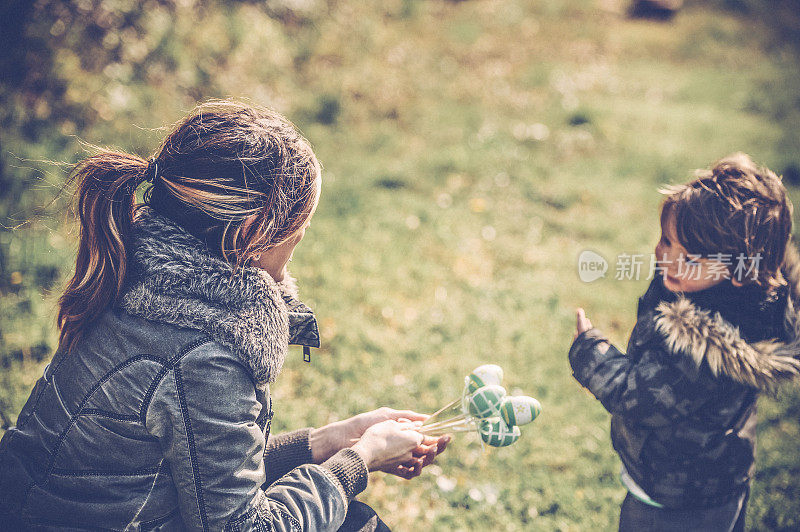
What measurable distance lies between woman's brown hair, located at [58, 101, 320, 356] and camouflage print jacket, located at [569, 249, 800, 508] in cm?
125

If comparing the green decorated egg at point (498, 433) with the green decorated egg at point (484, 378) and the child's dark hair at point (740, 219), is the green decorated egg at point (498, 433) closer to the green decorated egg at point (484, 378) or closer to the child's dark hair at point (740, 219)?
the green decorated egg at point (484, 378)

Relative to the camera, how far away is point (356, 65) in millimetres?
6781

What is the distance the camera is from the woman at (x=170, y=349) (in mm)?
1372

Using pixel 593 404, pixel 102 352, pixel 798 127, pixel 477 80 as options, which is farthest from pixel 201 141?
pixel 798 127

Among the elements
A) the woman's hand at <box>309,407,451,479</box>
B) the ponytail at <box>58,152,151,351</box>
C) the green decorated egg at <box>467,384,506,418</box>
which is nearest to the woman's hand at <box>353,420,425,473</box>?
the woman's hand at <box>309,407,451,479</box>

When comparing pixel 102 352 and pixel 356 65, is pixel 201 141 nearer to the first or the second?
pixel 102 352

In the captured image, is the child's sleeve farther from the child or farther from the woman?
the woman

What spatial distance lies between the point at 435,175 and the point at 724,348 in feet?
12.6

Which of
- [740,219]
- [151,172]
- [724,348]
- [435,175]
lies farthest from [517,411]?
[435,175]

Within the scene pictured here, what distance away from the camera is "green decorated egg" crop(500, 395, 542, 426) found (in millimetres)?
1938

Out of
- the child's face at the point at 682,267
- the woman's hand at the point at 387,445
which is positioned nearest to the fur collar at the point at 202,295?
the woman's hand at the point at 387,445

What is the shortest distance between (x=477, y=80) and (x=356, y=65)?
1563mm

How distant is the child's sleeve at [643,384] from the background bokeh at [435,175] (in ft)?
1.68

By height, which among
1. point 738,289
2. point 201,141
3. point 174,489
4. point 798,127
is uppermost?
point 201,141
